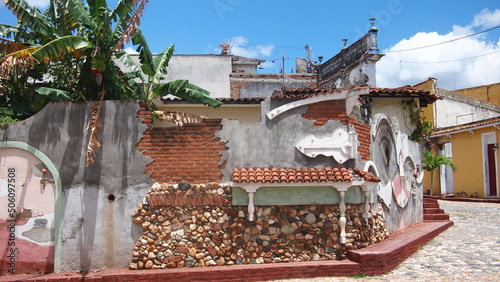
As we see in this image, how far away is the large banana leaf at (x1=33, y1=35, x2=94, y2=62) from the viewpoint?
8922 millimetres

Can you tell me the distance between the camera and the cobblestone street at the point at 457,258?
28.3ft

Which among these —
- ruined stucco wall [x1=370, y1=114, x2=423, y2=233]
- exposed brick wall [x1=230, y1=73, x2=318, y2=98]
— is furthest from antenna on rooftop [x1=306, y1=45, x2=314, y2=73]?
ruined stucco wall [x1=370, y1=114, x2=423, y2=233]

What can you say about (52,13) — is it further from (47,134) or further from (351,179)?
(351,179)

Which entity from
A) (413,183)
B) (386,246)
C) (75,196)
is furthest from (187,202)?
(413,183)

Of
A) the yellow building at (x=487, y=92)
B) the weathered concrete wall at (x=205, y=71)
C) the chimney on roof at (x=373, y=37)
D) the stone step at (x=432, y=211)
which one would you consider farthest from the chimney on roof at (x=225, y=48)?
the yellow building at (x=487, y=92)

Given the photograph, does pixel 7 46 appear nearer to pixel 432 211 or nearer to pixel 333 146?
pixel 333 146

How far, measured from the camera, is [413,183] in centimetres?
1443

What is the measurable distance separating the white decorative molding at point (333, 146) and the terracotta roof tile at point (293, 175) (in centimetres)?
31

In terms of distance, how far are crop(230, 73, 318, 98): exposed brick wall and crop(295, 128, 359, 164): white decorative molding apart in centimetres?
1254

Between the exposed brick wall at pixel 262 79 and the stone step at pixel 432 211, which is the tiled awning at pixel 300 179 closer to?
the stone step at pixel 432 211

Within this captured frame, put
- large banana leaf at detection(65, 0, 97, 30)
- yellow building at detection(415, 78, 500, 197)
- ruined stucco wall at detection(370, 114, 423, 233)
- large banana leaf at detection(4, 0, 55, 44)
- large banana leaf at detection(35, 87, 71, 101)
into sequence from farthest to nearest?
yellow building at detection(415, 78, 500, 197) < ruined stucco wall at detection(370, 114, 423, 233) < large banana leaf at detection(4, 0, 55, 44) < large banana leaf at detection(65, 0, 97, 30) < large banana leaf at detection(35, 87, 71, 101)

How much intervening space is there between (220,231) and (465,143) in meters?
22.6

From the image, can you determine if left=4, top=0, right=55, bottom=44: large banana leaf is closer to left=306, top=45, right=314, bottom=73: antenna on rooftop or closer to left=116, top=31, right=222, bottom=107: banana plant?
left=116, top=31, right=222, bottom=107: banana plant

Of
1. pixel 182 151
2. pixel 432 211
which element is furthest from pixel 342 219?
pixel 432 211
